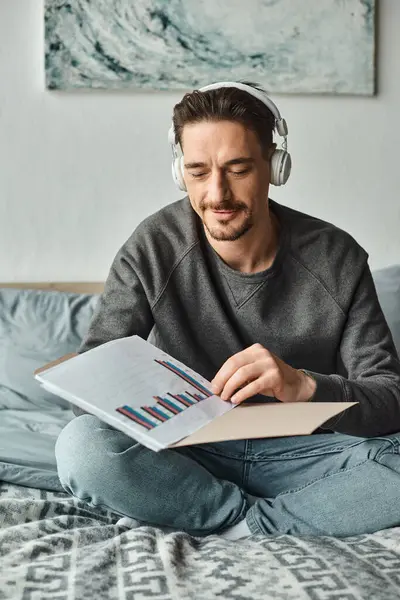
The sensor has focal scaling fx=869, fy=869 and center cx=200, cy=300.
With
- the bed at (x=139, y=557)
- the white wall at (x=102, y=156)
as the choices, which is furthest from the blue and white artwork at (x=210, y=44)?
the bed at (x=139, y=557)

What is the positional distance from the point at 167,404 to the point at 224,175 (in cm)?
52

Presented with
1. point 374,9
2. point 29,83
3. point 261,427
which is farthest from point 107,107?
point 261,427

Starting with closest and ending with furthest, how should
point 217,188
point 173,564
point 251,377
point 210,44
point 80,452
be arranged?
point 173,564
point 251,377
point 80,452
point 217,188
point 210,44

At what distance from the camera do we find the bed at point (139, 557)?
40.6 inches

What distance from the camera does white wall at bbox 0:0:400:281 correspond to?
2346mm

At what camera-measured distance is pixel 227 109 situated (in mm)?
1536

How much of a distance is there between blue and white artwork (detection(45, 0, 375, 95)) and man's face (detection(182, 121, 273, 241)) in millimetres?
846

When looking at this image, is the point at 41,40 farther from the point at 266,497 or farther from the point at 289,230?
the point at 266,497

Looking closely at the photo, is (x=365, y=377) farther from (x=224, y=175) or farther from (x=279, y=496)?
(x=224, y=175)

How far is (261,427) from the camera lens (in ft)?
3.63

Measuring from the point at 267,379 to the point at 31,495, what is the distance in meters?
0.53

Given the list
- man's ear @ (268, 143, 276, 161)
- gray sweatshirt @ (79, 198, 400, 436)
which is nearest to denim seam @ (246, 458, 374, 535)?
gray sweatshirt @ (79, 198, 400, 436)

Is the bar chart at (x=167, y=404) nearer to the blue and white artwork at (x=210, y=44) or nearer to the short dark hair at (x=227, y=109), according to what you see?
the short dark hair at (x=227, y=109)

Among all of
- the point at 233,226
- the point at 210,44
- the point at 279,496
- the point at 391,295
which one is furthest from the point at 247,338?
the point at 210,44
